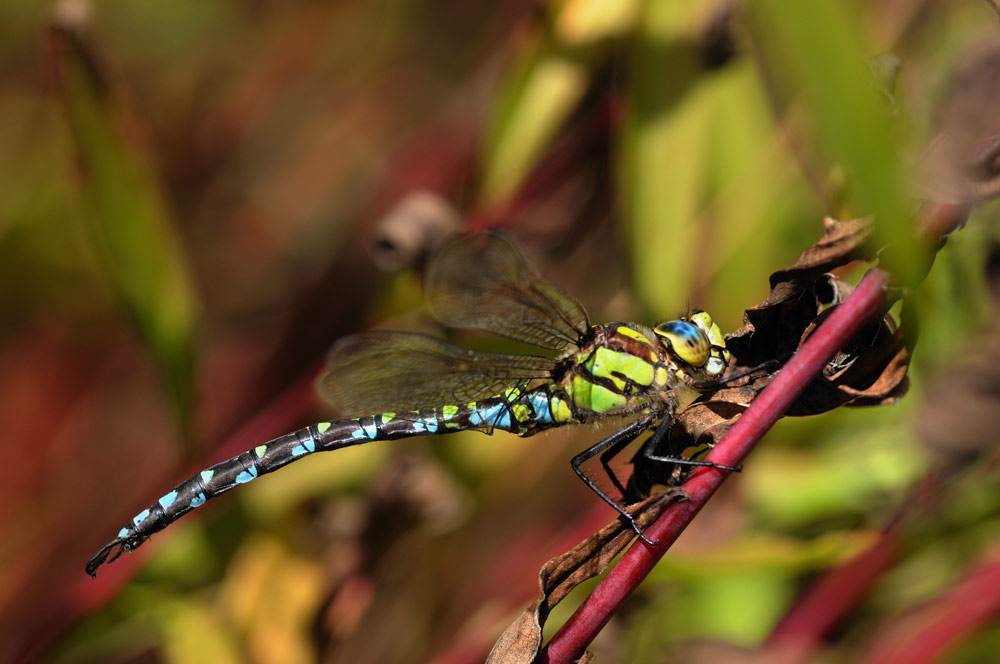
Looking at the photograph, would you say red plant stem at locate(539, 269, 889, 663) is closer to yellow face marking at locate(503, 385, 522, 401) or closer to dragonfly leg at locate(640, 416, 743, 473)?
dragonfly leg at locate(640, 416, 743, 473)

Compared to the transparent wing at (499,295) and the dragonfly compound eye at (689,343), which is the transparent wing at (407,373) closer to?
the transparent wing at (499,295)

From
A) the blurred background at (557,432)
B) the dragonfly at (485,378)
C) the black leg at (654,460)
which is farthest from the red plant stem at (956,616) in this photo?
the black leg at (654,460)

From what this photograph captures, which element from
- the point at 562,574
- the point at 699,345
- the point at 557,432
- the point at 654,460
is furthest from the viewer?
the point at 557,432

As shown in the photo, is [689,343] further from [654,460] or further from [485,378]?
[485,378]

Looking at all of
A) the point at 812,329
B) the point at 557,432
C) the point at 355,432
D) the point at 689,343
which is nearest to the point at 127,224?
the point at 355,432

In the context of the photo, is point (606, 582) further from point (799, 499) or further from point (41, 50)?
point (41, 50)

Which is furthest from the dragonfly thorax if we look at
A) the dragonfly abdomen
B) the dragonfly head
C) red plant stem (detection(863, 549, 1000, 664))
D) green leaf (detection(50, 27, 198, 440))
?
green leaf (detection(50, 27, 198, 440))
